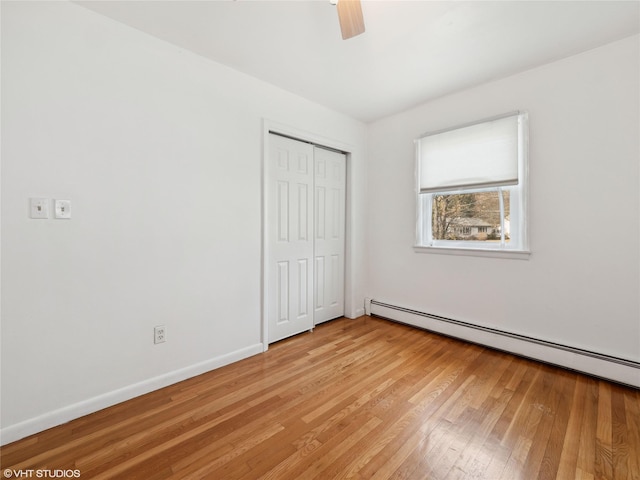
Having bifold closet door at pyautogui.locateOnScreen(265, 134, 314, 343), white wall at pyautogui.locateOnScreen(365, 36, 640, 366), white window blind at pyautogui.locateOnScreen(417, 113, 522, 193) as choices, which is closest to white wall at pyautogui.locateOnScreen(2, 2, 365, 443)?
bifold closet door at pyautogui.locateOnScreen(265, 134, 314, 343)

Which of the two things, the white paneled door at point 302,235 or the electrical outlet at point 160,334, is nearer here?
the electrical outlet at point 160,334

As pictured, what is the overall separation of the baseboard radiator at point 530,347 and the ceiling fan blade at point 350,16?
2.73 m

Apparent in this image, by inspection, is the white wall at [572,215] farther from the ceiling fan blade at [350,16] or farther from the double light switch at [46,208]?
the double light switch at [46,208]

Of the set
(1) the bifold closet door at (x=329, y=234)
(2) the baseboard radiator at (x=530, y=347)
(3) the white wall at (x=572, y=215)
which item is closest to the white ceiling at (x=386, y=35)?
(3) the white wall at (x=572, y=215)

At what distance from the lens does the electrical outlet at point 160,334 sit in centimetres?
204

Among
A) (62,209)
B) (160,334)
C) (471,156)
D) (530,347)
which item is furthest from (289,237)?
(530,347)

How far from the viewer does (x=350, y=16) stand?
1.50 meters

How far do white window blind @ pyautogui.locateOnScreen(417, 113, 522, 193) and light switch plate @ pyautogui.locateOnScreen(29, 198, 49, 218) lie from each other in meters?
3.16

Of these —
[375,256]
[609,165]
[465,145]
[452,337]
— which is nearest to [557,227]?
[609,165]

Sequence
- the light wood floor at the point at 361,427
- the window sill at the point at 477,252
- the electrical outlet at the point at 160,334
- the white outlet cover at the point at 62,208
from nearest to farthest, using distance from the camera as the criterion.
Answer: the light wood floor at the point at 361,427 → the white outlet cover at the point at 62,208 → the electrical outlet at the point at 160,334 → the window sill at the point at 477,252

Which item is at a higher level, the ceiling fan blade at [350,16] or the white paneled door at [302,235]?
the ceiling fan blade at [350,16]

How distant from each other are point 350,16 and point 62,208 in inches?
78.1

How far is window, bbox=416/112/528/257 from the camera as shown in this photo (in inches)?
100

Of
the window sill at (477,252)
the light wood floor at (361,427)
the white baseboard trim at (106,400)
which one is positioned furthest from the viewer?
the window sill at (477,252)
